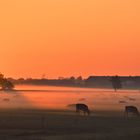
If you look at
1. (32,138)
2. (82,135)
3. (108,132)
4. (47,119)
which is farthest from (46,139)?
(47,119)

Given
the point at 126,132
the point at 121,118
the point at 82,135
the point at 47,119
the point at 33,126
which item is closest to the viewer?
the point at 82,135

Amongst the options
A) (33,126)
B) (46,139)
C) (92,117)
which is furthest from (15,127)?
(92,117)

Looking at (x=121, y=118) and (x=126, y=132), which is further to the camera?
(x=121, y=118)

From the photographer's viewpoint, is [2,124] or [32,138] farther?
[2,124]

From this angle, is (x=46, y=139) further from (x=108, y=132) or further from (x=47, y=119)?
(x=47, y=119)

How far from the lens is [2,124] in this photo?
45.6 meters

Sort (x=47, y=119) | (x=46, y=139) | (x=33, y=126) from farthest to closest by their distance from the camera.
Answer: (x=47, y=119), (x=33, y=126), (x=46, y=139)

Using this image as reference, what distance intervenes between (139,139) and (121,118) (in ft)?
60.0

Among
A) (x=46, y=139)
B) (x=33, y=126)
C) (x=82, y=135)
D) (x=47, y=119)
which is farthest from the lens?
(x=47, y=119)

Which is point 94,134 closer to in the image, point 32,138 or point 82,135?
point 82,135

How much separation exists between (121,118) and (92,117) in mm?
2354

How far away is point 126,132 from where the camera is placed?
138 feet

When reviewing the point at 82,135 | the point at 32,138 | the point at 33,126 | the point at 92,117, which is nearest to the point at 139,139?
the point at 82,135

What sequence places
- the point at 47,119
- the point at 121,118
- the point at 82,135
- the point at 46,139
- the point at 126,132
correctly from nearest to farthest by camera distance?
the point at 46,139
the point at 82,135
the point at 126,132
the point at 47,119
the point at 121,118
